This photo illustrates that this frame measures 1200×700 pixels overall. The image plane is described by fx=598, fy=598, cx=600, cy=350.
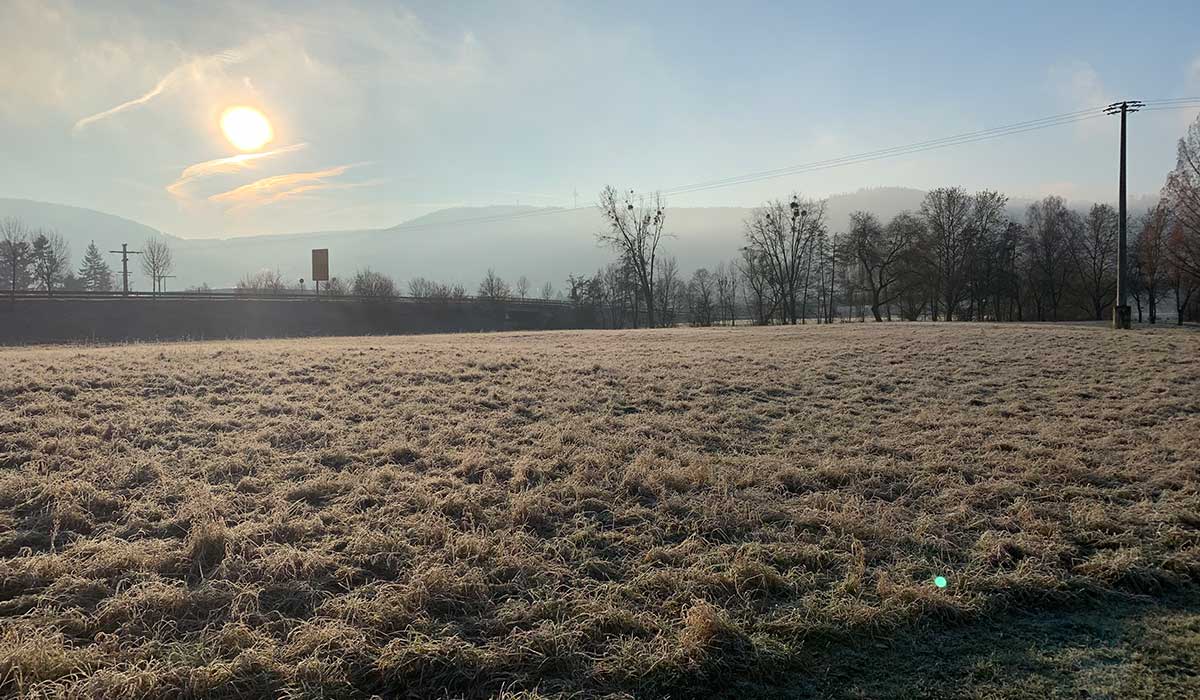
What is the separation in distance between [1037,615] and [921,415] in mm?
5940

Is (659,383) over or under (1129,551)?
over

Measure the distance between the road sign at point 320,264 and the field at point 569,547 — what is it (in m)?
23.7

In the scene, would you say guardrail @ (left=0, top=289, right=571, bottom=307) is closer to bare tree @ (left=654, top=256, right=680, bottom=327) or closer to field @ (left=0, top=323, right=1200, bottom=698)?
bare tree @ (left=654, top=256, right=680, bottom=327)

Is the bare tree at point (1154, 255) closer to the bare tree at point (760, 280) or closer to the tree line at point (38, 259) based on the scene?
the bare tree at point (760, 280)

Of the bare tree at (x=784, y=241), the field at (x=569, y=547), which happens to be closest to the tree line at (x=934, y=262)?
the bare tree at (x=784, y=241)

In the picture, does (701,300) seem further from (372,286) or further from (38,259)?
(38,259)

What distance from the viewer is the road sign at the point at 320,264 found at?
31531mm

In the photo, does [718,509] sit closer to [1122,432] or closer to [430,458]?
[430,458]

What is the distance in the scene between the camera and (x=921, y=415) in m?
9.50

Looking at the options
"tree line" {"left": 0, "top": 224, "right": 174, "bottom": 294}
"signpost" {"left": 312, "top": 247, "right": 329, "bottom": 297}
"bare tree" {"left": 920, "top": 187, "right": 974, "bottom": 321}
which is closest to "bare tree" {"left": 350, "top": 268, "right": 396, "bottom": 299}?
"tree line" {"left": 0, "top": 224, "right": 174, "bottom": 294}

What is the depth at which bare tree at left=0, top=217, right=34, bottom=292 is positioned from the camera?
65000mm

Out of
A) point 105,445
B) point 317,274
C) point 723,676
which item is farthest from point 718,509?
point 317,274

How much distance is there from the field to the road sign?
23.7 metres

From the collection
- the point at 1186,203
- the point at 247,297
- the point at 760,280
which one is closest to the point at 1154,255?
the point at 1186,203
